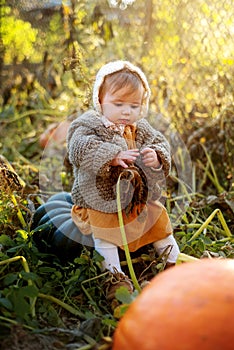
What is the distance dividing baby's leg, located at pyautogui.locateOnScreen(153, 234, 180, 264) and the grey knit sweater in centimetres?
19

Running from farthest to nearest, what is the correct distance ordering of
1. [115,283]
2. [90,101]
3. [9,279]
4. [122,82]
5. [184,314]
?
1. [90,101]
2. [122,82]
3. [115,283]
4. [9,279]
5. [184,314]

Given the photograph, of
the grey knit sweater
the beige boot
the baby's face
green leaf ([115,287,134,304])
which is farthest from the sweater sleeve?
green leaf ([115,287,134,304])

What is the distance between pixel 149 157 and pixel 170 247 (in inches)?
15.2

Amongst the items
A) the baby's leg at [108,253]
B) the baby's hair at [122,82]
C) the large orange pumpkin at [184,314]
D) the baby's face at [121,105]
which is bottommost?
the baby's leg at [108,253]

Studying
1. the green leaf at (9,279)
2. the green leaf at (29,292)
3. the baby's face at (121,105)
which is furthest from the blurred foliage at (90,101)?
the baby's face at (121,105)

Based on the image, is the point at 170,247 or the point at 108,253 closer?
the point at 108,253

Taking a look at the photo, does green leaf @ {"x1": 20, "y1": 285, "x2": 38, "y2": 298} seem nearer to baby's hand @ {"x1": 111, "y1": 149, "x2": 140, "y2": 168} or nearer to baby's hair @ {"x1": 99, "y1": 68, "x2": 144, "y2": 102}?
baby's hand @ {"x1": 111, "y1": 149, "x2": 140, "y2": 168}

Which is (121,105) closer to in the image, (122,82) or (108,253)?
(122,82)

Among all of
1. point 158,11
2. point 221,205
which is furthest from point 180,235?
point 158,11

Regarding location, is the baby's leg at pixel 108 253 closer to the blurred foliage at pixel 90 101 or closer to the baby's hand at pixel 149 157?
the blurred foliage at pixel 90 101

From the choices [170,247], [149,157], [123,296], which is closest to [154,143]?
[149,157]

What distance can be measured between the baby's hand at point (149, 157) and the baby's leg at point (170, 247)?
330mm

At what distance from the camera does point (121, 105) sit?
226 centimetres

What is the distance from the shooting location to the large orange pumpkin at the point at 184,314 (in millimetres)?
1313
